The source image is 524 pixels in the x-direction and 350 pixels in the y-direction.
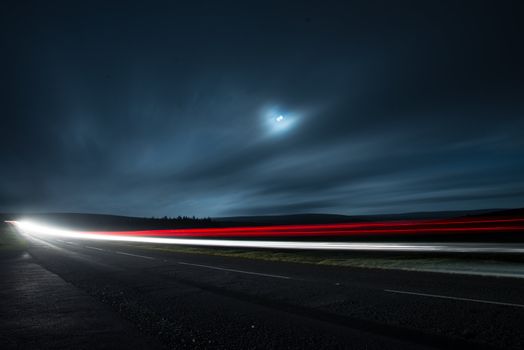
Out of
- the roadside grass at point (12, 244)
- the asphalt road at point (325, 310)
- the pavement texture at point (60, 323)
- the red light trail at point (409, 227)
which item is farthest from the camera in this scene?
the roadside grass at point (12, 244)

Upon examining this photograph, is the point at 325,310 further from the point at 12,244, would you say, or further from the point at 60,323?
the point at 12,244

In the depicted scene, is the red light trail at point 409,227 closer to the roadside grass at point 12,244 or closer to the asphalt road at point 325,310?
the asphalt road at point 325,310

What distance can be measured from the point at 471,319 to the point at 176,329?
15.4ft

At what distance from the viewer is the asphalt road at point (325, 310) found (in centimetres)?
406

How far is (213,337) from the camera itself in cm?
435

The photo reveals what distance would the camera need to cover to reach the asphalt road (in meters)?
4.06

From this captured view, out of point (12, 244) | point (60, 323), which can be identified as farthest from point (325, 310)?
point (12, 244)

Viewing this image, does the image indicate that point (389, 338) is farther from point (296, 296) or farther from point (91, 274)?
point (91, 274)

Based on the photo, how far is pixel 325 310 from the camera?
5.56 meters

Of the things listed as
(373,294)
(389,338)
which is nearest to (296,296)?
(373,294)

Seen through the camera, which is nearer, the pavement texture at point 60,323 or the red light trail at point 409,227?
the pavement texture at point 60,323

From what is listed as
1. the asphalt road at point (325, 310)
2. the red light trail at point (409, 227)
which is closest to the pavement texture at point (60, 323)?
the asphalt road at point (325, 310)

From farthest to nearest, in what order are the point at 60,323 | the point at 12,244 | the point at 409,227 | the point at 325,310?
the point at 12,244 → the point at 409,227 → the point at 325,310 → the point at 60,323

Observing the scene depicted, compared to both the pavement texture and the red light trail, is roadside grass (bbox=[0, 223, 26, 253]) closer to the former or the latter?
the red light trail
